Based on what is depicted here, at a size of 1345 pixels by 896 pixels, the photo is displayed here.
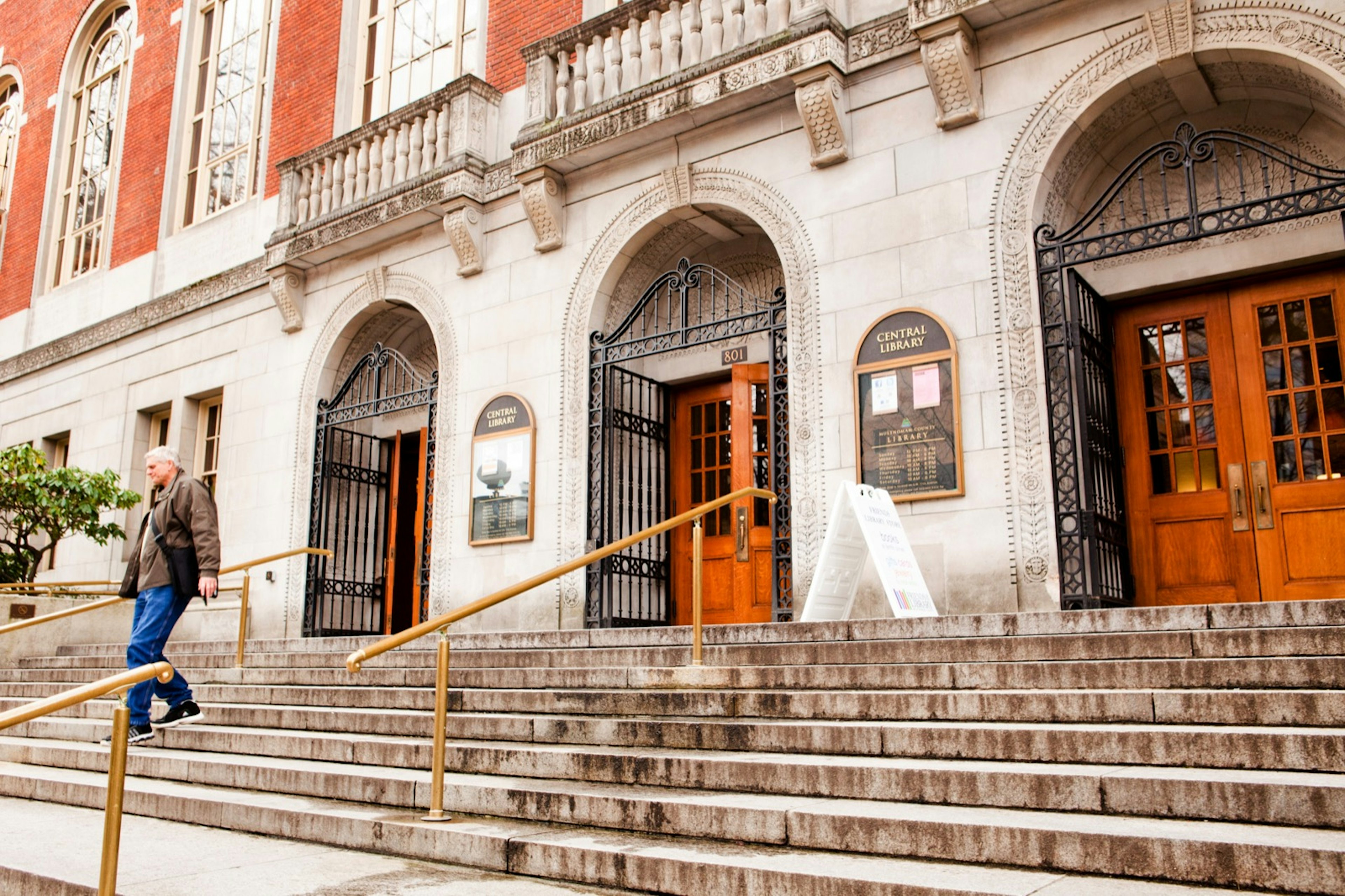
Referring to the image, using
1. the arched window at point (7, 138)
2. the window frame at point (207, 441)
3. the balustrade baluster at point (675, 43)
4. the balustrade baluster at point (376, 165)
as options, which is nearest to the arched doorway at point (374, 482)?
the balustrade baluster at point (376, 165)

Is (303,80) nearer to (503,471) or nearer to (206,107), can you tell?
(206,107)

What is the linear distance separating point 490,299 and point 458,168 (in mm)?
1488

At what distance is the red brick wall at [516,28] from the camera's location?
1210cm

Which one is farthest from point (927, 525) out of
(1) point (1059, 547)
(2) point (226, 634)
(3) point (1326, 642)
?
(2) point (226, 634)

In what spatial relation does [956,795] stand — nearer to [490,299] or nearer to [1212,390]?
[1212,390]

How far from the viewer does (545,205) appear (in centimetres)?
1142

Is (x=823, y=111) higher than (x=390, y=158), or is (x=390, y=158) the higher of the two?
(x=390, y=158)

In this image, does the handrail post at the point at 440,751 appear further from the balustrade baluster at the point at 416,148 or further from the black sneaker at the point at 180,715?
the balustrade baluster at the point at 416,148

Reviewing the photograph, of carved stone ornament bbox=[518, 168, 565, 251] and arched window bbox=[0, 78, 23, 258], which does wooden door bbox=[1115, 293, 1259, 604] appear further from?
arched window bbox=[0, 78, 23, 258]

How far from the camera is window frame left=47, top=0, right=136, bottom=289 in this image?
18562mm

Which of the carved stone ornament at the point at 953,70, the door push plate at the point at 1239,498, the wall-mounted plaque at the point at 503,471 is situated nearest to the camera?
the door push plate at the point at 1239,498

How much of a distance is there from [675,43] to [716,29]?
0.48 metres

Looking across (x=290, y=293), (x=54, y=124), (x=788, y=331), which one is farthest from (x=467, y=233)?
(x=54, y=124)

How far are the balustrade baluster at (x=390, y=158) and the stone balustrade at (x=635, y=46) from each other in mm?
2341
